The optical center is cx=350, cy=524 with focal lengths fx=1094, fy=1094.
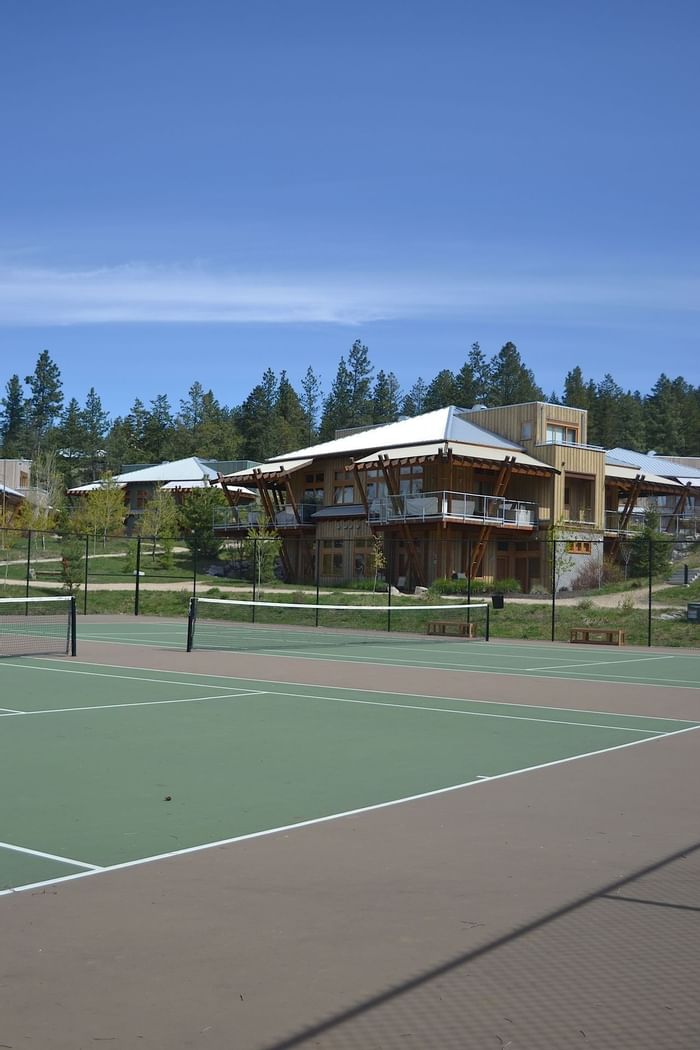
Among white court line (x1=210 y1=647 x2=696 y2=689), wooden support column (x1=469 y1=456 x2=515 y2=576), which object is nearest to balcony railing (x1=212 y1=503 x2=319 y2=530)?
wooden support column (x1=469 y1=456 x2=515 y2=576)

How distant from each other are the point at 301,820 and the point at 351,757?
2.84 m

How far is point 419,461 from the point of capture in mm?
51500

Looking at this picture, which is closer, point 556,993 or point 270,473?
point 556,993

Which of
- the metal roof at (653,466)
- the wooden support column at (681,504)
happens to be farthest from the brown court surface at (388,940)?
the metal roof at (653,466)

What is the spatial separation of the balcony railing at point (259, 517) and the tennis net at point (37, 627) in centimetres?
2144

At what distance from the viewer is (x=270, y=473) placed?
58.9 metres

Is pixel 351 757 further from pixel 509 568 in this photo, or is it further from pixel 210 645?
pixel 509 568

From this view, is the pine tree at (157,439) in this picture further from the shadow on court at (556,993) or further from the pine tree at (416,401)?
Answer: the shadow on court at (556,993)

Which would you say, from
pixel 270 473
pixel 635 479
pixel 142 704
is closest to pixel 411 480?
pixel 270 473

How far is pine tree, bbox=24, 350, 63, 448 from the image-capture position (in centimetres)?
13375

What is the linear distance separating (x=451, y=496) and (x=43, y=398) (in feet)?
307

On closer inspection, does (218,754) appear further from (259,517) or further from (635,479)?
(635,479)

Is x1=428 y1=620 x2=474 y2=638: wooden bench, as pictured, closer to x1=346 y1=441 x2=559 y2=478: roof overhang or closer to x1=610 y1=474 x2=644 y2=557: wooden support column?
x1=346 y1=441 x2=559 y2=478: roof overhang

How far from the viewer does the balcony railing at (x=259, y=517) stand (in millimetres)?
60094
